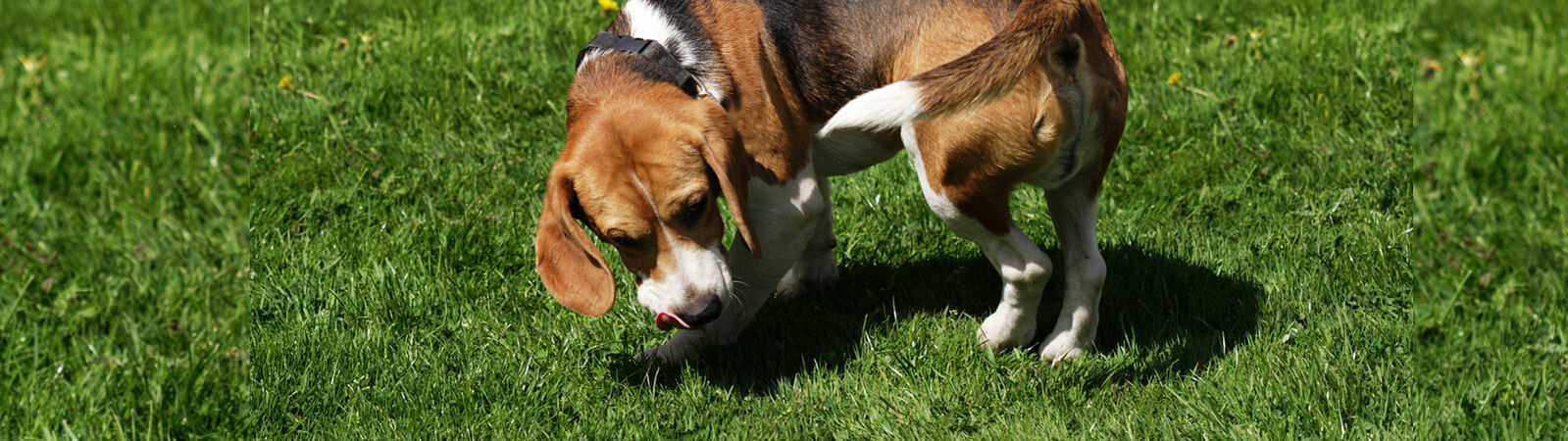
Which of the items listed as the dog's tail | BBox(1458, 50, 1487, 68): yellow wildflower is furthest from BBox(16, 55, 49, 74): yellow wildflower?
BBox(1458, 50, 1487, 68): yellow wildflower

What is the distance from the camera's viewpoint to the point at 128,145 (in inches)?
216

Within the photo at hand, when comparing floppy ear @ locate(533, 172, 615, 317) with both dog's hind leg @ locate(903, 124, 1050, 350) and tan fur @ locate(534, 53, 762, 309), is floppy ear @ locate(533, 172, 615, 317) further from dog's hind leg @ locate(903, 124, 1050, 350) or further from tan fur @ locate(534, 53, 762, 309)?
dog's hind leg @ locate(903, 124, 1050, 350)

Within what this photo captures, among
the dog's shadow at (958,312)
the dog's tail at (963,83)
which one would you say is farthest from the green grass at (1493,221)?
the dog's tail at (963,83)

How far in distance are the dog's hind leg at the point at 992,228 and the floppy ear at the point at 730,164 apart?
0.49 m

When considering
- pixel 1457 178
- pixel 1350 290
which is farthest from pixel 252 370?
pixel 1457 178

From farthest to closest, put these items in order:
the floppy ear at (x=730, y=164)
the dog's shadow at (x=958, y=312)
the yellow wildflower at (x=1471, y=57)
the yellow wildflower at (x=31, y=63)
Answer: the yellow wildflower at (x=31, y=63), the yellow wildflower at (x=1471, y=57), the dog's shadow at (x=958, y=312), the floppy ear at (x=730, y=164)

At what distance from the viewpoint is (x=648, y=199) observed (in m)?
3.31

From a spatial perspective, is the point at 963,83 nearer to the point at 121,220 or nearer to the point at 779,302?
the point at 779,302

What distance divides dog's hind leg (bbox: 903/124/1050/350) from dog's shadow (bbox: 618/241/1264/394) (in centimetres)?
11

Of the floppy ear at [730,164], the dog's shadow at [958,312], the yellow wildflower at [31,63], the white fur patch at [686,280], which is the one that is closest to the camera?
the floppy ear at [730,164]

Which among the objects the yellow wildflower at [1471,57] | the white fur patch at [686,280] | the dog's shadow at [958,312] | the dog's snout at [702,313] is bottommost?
A: the dog's shadow at [958,312]

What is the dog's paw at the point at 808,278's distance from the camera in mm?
4355

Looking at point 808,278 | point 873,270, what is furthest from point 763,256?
point 873,270

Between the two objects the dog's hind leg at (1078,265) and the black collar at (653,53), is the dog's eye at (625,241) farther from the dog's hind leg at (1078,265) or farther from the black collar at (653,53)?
the dog's hind leg at (1078,265)
